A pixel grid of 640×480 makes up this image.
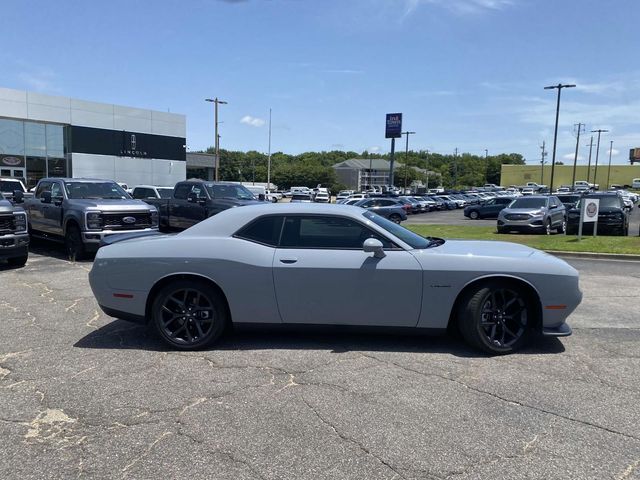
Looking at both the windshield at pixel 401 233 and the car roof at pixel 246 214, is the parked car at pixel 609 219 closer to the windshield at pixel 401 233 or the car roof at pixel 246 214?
the windshield at pixel 401 233

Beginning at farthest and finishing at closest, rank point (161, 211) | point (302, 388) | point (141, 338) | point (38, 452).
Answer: point (161, 211) → point (141, 338) → point (302, 388) → point (38, 452)

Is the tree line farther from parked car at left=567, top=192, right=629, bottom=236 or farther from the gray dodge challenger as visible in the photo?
the gray dodge challenger

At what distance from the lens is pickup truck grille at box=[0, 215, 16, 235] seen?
9.60 meters

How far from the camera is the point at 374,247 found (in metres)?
4.74

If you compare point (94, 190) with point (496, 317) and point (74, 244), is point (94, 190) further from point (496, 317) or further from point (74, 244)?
point (496, 317)

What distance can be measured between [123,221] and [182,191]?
3.97 m

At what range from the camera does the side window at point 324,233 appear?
4.98 m

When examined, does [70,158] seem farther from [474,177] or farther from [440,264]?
[474,177]

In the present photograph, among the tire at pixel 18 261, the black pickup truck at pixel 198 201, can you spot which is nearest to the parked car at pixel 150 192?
the black pickup truck at pixel 198 201

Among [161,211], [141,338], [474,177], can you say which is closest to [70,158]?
[161,211]

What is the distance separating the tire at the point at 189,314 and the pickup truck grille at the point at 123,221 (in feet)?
23.0

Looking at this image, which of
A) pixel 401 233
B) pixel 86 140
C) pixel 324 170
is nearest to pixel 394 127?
pixel 86 140

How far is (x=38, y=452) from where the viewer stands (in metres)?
3.15

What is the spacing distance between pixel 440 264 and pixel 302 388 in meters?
1.76
